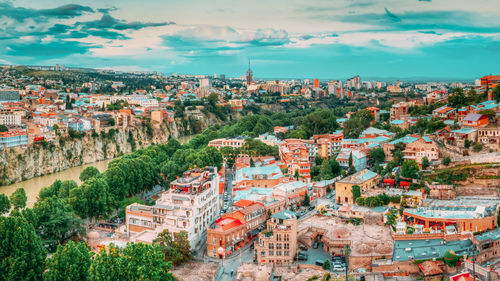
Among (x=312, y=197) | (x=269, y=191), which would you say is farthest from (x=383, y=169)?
(x=269, y=191)

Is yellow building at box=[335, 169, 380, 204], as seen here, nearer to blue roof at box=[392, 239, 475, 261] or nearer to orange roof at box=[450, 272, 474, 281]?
blue roof at box=[392, 239, 475, 261]

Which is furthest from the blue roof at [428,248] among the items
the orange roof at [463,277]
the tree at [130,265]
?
the tree at [130,265]

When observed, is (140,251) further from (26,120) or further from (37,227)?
(26,120)

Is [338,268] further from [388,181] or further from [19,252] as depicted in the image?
[19,252]

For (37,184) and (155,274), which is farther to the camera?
(37,184)

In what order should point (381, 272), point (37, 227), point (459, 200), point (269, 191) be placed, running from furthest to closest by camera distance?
point (269, 191) → point (459, 200) → point (37, 227) → point (381, 272)
